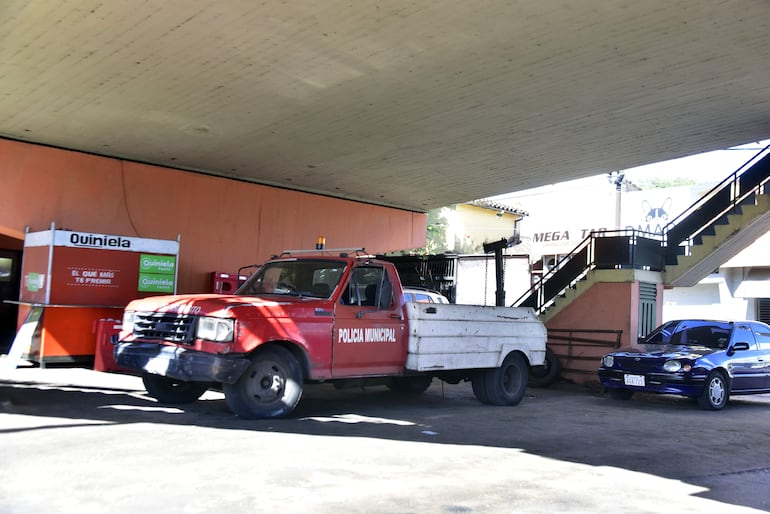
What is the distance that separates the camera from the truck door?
8508 mm

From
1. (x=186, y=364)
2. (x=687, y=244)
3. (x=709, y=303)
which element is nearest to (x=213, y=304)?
(x=186, y=364)

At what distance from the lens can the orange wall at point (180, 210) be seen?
12.1m

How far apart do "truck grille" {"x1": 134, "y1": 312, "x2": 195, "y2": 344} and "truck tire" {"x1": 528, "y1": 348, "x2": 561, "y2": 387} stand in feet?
28.2

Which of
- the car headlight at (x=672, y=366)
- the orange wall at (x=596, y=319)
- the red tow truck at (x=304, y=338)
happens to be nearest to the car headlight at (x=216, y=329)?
the red tow truck at (x=304, y=338)

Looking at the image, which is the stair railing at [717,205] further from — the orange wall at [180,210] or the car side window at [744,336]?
the orange wall at [180,210]

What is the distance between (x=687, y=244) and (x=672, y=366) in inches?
203

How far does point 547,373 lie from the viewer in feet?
47.6

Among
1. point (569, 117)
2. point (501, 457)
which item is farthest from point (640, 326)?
point (501, 457)

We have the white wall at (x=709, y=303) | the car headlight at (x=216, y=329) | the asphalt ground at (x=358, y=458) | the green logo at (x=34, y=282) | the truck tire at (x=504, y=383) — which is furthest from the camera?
the white wall at (x=709, y=303)

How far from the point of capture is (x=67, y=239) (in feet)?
37.9

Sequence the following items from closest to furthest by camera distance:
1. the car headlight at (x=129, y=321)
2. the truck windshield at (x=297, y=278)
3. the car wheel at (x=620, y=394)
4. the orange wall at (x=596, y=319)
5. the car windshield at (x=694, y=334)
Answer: the car headlight at (x=129, y=321) < the truck windshield at (x=297, y=278) < the car windshield at (x=694, y=334) < the car wheel at (x=620, y=394) < the orange wall at (x=596, y=319)

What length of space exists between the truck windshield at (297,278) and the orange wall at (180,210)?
5301 mm

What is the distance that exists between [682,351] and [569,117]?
14.7 ft

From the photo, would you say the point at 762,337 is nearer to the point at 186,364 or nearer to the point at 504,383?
the point at 504,383
